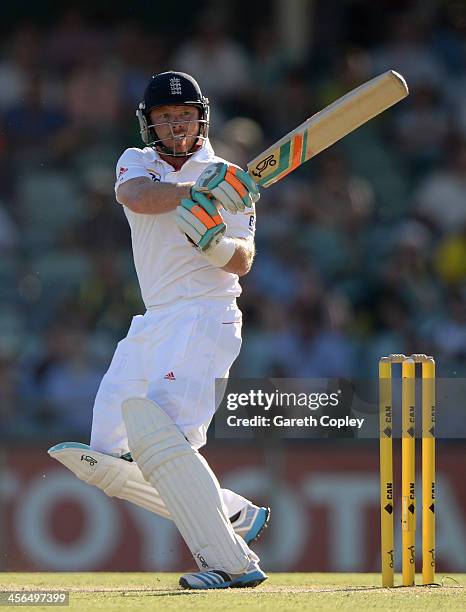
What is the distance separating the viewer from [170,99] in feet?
13.3

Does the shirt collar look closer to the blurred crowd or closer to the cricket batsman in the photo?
the cricket batsman

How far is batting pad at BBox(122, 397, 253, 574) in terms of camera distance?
12.2ft

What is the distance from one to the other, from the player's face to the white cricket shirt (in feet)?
0.18

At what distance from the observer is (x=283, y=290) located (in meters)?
7.08

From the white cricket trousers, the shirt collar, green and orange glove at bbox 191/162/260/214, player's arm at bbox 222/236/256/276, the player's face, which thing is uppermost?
the player's face

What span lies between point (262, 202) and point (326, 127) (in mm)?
3428

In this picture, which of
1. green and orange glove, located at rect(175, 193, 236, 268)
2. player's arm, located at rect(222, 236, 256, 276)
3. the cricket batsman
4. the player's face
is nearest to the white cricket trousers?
the cricket batsman

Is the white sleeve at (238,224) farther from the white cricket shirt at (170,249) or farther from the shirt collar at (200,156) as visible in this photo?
the shirt collar at (200,156)

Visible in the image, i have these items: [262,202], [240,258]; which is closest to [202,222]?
[240,258]

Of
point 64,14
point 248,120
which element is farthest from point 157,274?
point 64,14

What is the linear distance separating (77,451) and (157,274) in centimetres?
58

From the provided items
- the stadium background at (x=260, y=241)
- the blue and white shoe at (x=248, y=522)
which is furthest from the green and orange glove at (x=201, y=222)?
the stadium background at (x=260, y=241)

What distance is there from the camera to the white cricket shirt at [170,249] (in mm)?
4004

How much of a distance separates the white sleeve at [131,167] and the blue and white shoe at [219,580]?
1.16 m
